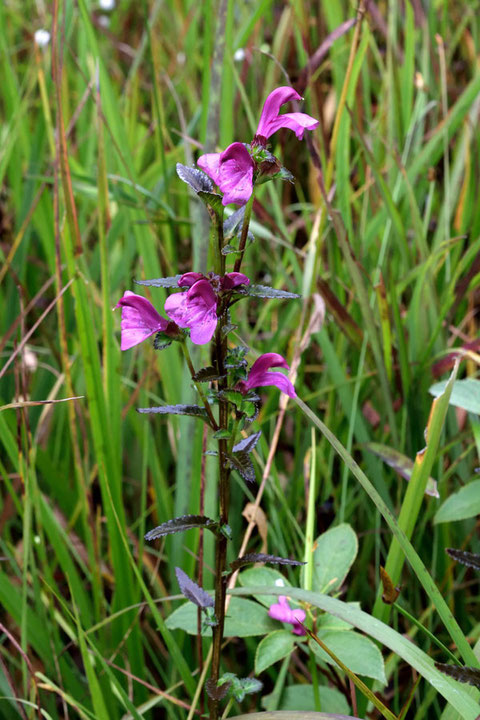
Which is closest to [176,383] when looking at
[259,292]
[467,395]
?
[467,395]

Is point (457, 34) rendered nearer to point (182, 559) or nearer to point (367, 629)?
point (182, 559)

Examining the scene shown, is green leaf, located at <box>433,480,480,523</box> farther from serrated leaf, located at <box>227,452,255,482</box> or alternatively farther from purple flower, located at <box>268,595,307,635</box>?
serrated leaf, located at <box>227,452,255,482</box>

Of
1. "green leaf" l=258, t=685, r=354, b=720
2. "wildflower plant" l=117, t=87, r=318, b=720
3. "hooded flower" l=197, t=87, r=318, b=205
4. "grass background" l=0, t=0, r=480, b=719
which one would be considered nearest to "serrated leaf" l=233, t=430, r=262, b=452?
"wildflower plant" l=117, t=87, r=318, b=720

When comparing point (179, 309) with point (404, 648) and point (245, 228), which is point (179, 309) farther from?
point (404, 648)

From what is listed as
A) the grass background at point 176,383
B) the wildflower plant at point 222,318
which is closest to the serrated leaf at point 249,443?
the wildflower plant at point 222,318

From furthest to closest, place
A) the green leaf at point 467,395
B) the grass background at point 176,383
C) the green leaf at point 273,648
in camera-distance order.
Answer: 1. the grass background at point 176,383
2. the green leaf at point 467,395
3. the green leaf at point 273,648

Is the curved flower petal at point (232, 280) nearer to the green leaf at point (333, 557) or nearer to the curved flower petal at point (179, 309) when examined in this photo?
the curved flower petal at point (179, 309)

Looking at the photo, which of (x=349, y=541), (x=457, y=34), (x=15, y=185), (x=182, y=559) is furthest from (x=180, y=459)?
(x=457, y=34)
